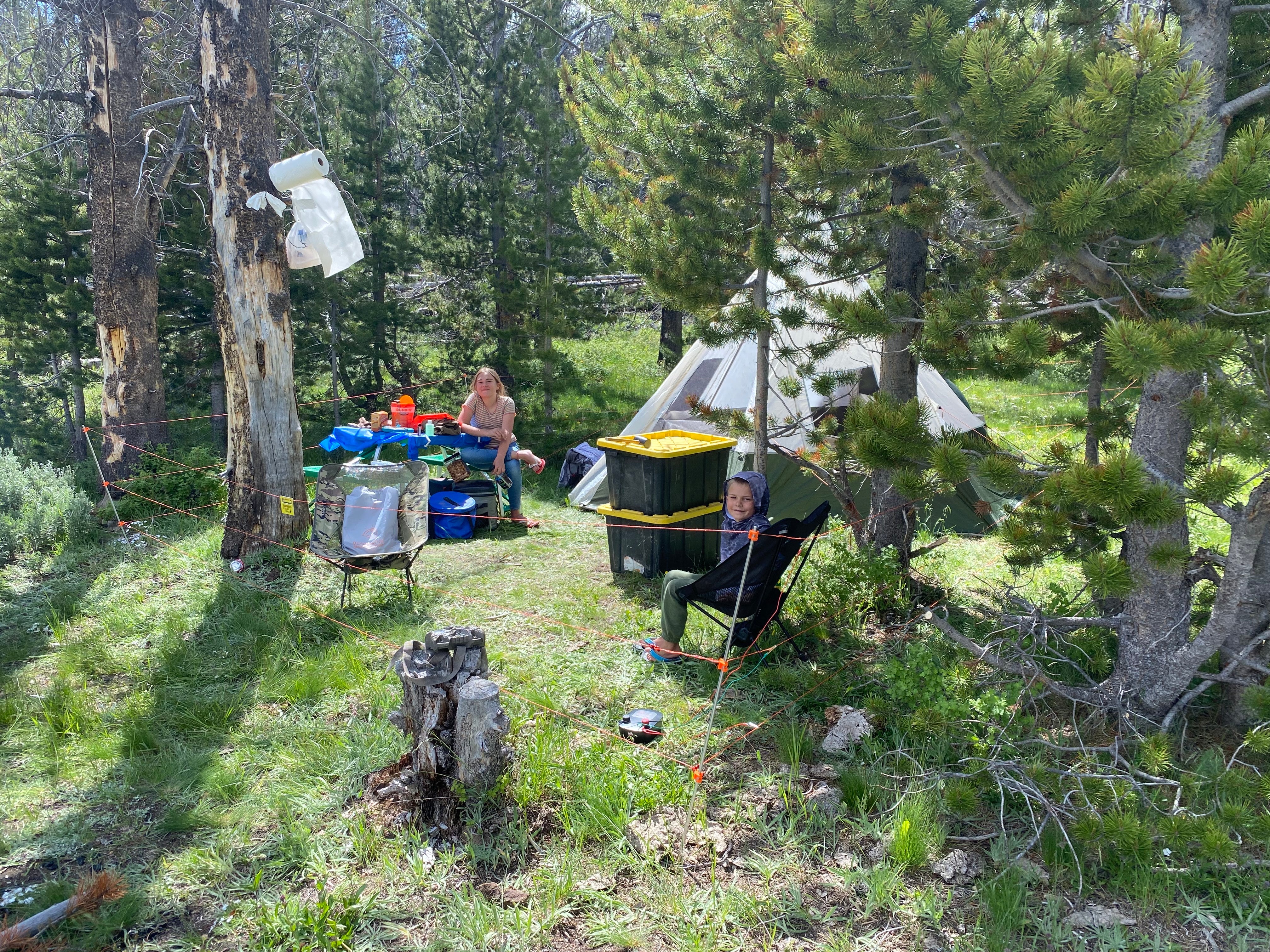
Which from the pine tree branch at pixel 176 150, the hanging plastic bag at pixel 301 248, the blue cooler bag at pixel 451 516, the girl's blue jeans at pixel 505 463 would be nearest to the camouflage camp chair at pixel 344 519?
the hanging plastic bag at pixel 301 248

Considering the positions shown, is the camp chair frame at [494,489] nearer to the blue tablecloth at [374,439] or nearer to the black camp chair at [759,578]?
the blue tablecloth at [374,439]

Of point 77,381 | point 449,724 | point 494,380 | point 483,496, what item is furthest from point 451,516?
point 77,381

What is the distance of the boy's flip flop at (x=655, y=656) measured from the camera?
471 cm

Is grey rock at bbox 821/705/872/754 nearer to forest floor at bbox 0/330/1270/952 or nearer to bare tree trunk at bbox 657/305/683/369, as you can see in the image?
forest floor at bbox 0/330/1270/952

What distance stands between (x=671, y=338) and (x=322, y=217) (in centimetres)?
797

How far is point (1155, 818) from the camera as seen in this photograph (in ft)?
9.89

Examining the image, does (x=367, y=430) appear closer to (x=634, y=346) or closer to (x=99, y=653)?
(x=99, y=653)

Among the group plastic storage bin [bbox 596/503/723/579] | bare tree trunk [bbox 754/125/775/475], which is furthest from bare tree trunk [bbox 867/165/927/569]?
plastic storage bin [bbox 596/503/723/579]

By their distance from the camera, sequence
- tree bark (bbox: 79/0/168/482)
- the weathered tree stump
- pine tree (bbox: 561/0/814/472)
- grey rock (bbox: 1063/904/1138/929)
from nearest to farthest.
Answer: grey rock (bbox: 1063/904/1138/929)
the weathered tree stump
pine tree (bbox: 561/0/814/472)
tree bark (bbox: 79/0/168/482)

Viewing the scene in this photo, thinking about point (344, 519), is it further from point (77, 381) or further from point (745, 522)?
point (77, 381)

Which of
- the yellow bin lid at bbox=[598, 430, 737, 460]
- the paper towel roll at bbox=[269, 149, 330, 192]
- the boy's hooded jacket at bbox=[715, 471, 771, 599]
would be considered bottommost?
the boy's hooded jacket at bbox=[715, 471, 771, 599]

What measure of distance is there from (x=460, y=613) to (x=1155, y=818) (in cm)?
379

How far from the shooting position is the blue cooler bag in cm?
742

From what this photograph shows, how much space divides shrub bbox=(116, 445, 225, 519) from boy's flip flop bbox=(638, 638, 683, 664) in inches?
200
